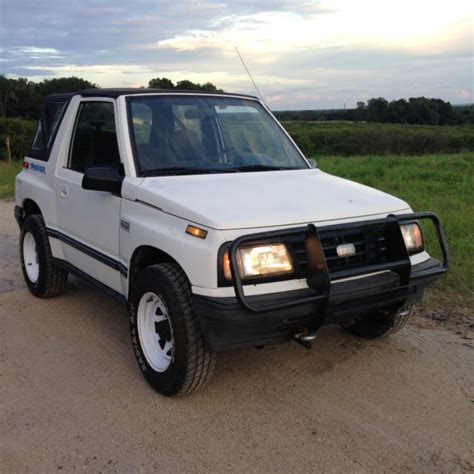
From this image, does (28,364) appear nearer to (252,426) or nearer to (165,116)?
(252,426)

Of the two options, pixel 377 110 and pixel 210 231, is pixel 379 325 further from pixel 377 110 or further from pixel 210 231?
pixel 377 110

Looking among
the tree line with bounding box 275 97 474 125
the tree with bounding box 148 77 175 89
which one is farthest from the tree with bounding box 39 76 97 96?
the tree with bounding box 148 77 175 89

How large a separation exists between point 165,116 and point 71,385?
2.04 metres

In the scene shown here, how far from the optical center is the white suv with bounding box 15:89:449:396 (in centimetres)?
317

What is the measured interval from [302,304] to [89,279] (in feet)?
7.16

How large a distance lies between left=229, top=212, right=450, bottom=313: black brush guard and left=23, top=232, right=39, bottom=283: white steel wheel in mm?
3300

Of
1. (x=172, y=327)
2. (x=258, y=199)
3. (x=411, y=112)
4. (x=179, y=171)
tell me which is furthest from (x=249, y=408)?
(x=411, y=112)

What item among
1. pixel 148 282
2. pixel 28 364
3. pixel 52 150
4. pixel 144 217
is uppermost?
pixel 52 150

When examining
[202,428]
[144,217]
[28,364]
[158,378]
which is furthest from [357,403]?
[28,364]

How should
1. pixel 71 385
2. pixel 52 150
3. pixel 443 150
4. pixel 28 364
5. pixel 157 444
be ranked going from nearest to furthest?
pixel 157 444 < pixel 71 385 < pixel 28 364 < pixel 52 150 < pixel 443 150

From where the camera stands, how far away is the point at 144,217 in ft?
12.3

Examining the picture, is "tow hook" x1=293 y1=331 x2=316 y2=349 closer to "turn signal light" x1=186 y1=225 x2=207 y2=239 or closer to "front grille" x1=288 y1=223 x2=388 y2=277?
"front grille" x1=288 y1=223 x2=388 y2=277

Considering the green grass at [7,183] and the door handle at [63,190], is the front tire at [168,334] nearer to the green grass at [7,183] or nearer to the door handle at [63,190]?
the door handle at [63,190]

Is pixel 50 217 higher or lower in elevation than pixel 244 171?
lower
